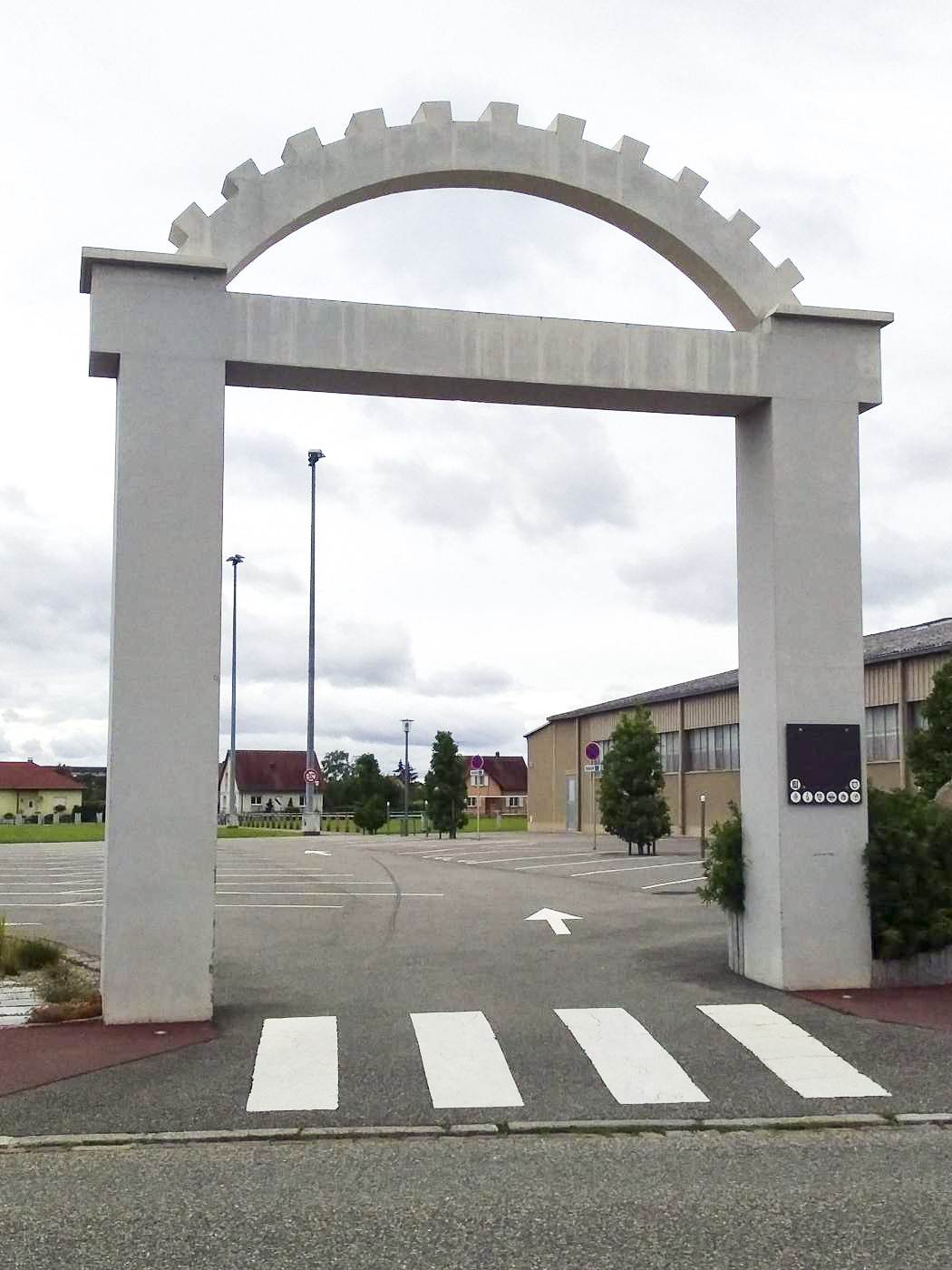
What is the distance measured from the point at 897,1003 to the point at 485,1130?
4.49m

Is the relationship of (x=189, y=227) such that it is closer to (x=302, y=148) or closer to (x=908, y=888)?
(x=302, y=148)

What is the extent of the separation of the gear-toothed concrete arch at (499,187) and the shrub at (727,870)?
439cm

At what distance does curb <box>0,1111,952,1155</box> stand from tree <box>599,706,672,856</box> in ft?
79.0

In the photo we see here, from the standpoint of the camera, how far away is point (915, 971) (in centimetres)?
1087

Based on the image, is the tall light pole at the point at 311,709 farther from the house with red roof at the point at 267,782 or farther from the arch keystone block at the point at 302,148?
the house with red roof at the point at 267,782

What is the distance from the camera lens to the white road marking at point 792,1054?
7.77 m

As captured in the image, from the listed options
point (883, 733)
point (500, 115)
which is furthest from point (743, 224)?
point (883, 733)

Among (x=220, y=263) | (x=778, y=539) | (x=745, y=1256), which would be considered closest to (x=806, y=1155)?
(x=745, y=1256)

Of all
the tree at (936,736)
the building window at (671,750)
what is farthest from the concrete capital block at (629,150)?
the building window at (671,750)

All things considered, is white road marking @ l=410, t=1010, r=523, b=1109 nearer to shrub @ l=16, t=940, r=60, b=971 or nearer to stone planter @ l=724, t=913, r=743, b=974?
stone planter @ l=724, t=913, r=743, b=974

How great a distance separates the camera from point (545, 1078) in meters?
7.97

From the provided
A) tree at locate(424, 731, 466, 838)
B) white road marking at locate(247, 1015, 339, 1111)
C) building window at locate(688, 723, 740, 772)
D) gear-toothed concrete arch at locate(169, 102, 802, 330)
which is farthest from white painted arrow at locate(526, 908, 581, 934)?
tree at locate(424, 731, 466, 838)

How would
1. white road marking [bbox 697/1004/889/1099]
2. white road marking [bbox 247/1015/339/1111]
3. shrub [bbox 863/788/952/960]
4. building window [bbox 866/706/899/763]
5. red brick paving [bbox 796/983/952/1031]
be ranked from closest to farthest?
white road marking [bbox 247/1015/339/1111] → white road marking [bbox 697/1004/889/1099] → red brick paving [bbox 796/983/952/1031] → shrub [bbox 863/788/952/960] → building window [bbox 866/706/899/763]

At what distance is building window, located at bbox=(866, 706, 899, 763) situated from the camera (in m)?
34.2
